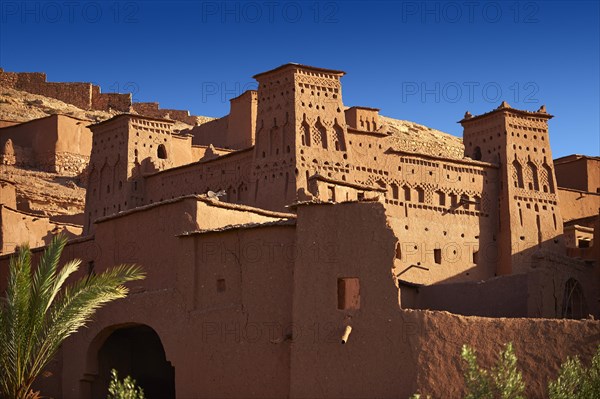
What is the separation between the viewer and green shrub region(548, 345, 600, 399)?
53.5ft

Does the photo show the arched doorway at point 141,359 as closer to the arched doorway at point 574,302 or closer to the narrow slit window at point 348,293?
the narrow slit window at point 348,293

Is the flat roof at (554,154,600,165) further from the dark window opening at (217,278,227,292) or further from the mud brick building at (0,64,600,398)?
the dark window opening at (217,278,227,292)

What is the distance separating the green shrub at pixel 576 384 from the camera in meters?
16.3

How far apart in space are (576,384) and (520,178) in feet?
62.6

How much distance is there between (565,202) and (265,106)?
453 inches

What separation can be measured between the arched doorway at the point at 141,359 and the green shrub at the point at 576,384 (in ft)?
37.2

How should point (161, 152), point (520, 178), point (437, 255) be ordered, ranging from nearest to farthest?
point (437, 255) → point (520, 178) → point (161, 152)

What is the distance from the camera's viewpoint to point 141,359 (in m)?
26.5

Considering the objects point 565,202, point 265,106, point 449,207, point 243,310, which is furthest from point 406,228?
point 243,310

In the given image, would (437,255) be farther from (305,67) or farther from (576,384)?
(576,384)

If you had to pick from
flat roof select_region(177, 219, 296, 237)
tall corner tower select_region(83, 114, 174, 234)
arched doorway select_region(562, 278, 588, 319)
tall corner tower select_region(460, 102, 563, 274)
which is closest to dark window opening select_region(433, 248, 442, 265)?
tall corner tower select_region(460, 102, 563, 274)

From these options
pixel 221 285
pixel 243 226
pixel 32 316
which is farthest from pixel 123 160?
pixel 32 316

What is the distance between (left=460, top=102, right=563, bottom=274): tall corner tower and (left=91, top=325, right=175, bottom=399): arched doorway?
12.0 meters

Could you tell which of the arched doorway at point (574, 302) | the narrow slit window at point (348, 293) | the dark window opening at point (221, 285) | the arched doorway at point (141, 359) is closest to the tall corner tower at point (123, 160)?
the arched doorway at point (141, 359)
